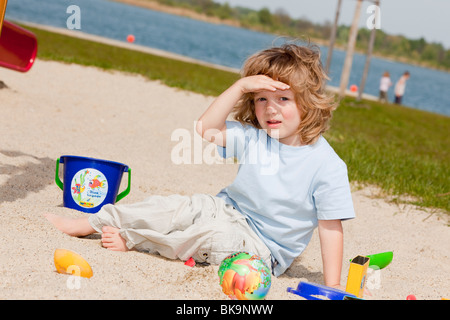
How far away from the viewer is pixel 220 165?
5055 millimetres

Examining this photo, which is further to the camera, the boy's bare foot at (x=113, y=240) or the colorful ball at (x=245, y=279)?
the boy's bare foot at (x=113, y=240)

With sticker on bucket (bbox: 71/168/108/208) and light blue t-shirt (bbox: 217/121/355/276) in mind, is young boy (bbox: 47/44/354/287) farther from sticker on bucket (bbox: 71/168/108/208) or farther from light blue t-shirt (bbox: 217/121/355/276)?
sticker on bucket (bbox: 71/168/108/208)

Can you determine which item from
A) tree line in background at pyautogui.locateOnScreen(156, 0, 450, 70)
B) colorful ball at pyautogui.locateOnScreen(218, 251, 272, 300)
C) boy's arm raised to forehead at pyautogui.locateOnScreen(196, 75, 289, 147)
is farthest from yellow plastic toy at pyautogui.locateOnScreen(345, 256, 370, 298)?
tree line in background at pyautogui.locateOnScreen(156, 0, 450, 70)

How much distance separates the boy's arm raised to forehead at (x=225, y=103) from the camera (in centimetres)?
256

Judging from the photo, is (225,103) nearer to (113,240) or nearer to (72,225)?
(113,240)

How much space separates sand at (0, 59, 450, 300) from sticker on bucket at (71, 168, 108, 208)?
106 millimetres

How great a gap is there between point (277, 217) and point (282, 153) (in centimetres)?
30

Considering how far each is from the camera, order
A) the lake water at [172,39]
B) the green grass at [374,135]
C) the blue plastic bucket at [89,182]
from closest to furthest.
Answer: the blue plastic bucket at [89,182], the green grass at [374,135], the lake water at [172,39]

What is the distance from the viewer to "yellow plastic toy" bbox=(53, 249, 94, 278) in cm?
218

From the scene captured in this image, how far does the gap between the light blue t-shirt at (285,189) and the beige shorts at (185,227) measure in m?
0.09

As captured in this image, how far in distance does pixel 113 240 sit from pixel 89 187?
562 millimetres

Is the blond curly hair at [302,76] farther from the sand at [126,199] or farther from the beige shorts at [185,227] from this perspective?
the sand at [126,199]

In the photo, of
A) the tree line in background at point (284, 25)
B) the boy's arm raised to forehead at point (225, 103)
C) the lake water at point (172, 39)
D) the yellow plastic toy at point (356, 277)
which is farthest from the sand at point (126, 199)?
the tree line in background at point (284, 25)
